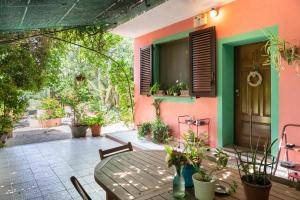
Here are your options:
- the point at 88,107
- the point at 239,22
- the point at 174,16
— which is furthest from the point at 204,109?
the point at 88,107

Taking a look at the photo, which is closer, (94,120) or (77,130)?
(77,130)

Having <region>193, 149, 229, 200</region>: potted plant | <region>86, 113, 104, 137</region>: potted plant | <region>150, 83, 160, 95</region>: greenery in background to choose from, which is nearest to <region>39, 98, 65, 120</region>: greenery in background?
<region>86, 113, 104, 137</region>: potted plant

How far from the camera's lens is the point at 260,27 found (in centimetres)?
379

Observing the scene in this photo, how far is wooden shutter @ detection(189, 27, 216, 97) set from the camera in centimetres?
454

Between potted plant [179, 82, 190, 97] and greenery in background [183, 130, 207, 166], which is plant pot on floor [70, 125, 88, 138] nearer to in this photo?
potted plant [179, 82, 190, 97]

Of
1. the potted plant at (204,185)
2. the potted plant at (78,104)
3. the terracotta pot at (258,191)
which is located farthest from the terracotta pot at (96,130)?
the terracotta pot at (258,191)

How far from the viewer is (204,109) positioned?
4.84m

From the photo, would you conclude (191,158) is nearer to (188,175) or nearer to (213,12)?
(188,175)

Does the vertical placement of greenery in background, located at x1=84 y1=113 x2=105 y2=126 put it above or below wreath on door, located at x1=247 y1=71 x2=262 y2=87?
below

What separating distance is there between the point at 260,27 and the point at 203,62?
1.23 meters

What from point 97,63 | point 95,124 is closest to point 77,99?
point 95,124

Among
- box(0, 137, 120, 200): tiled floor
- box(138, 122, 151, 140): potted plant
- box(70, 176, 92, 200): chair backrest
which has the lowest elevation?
box(0, 137, 120, 200): tiled floor

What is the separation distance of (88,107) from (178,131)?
11.9ft

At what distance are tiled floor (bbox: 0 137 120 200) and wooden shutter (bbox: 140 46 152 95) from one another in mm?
1659
